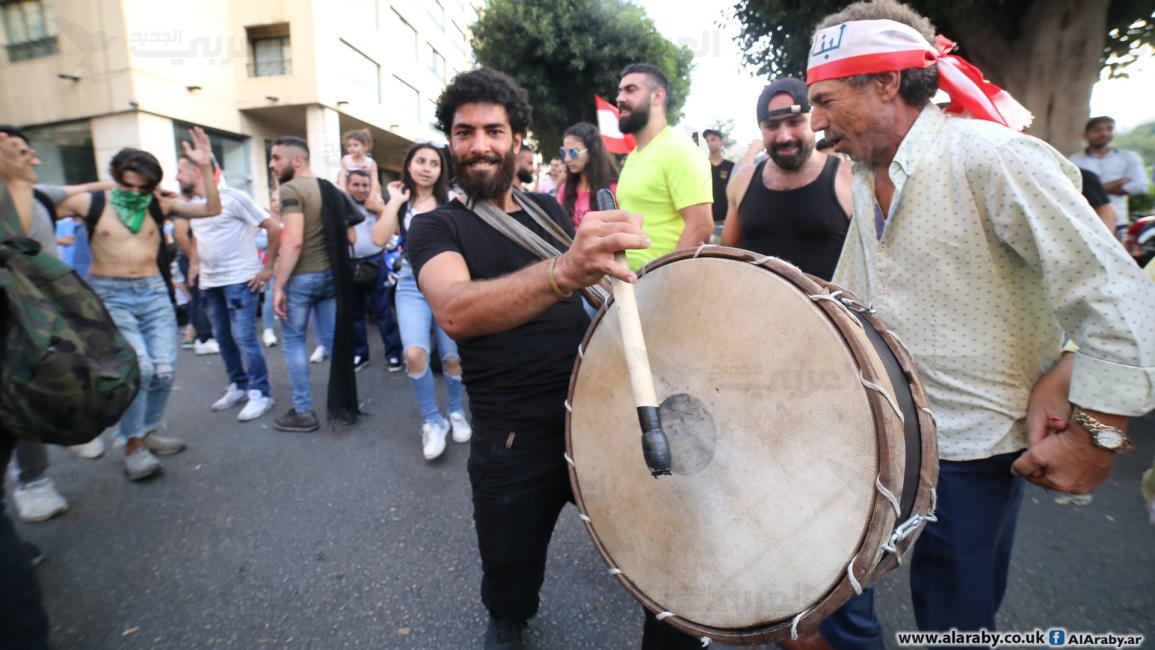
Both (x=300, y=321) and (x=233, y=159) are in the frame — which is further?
(x=233, y=159)

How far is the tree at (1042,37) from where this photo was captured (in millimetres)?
6949

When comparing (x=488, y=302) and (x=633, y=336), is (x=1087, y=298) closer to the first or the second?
(x=633, y=336)

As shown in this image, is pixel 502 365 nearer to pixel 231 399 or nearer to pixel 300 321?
pixel 300 321

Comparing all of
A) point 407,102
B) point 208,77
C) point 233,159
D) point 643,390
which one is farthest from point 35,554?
point 407,102

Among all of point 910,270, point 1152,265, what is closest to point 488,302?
point 910,270

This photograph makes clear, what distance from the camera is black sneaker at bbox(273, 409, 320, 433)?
420cm

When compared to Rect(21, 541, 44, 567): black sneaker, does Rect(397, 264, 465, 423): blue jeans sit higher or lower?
higher

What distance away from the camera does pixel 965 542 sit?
1.53m

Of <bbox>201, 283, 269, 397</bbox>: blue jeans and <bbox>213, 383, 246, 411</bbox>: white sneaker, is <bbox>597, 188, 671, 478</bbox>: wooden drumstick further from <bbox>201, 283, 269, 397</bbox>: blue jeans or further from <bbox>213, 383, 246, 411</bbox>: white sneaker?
<bbox>213, 383, 246, 411</bbox>: white sneaker

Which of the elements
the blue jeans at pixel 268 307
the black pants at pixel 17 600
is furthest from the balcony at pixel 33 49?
the black pants at pixel 17 600

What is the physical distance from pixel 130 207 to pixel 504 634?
352cm

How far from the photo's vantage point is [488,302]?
140 cm

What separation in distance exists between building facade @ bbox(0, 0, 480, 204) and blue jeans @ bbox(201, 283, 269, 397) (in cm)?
467

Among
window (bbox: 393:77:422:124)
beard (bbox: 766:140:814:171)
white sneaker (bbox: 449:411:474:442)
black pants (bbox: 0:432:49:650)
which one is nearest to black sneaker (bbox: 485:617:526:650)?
black pants (bbox: 0:432:49:650)
